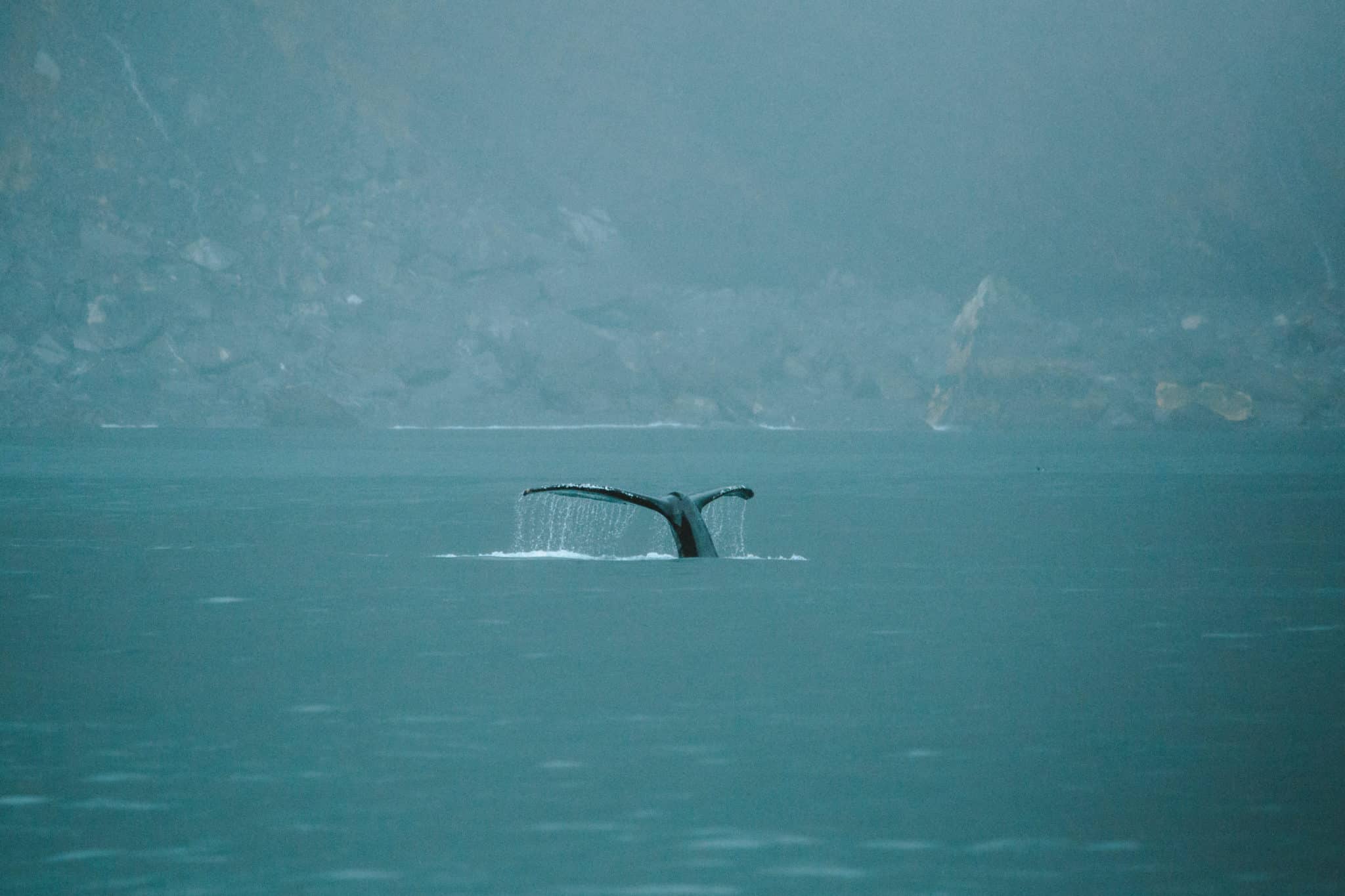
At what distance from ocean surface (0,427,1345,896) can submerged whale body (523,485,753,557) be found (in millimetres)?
1213

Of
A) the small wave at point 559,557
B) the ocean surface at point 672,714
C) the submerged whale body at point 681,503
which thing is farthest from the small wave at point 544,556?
the submerged whale body at point 681,503

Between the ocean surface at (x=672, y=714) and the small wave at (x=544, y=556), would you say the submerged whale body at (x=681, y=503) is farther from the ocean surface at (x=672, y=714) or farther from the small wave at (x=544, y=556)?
the ocean surface at (x=672, y=714)

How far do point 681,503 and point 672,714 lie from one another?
1983 cm

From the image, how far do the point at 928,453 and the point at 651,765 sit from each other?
431 feet

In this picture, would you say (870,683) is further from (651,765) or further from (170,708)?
(170,708)

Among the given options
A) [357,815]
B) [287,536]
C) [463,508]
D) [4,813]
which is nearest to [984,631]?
[357,815]

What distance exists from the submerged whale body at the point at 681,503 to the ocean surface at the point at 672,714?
3.98 feet

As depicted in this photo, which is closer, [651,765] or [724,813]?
[724,813]

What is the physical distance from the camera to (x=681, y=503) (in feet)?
150

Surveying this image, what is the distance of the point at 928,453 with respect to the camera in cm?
15238

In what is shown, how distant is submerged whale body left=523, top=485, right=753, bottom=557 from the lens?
1508 inches

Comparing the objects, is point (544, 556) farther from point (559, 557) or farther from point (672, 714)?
point (672, 714)

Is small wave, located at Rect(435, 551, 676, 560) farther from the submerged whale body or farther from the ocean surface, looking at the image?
the submerged whale body

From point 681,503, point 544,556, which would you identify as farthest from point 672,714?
point 544,556
